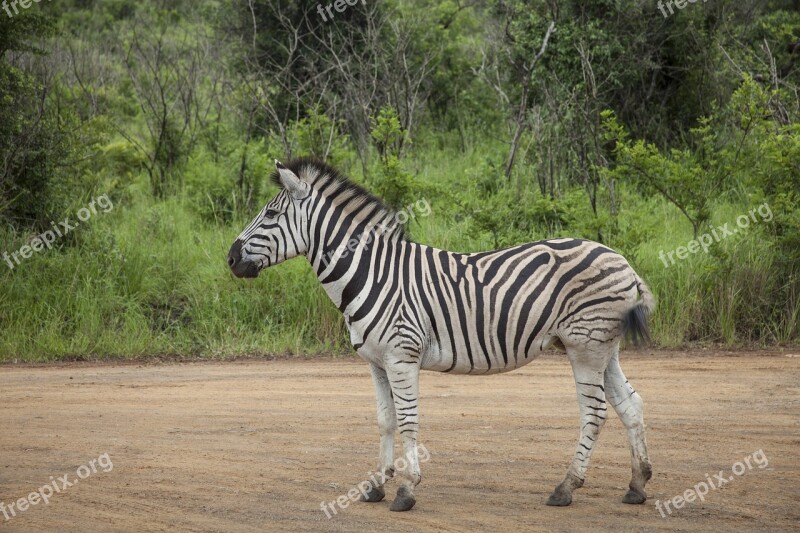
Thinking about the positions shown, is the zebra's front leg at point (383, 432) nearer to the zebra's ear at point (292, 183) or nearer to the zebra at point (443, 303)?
the zebra at point (443, 303)

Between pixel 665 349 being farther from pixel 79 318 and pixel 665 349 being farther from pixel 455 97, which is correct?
pixel 455 97

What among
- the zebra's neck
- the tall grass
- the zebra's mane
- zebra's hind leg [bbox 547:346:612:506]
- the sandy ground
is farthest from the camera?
the tall grass

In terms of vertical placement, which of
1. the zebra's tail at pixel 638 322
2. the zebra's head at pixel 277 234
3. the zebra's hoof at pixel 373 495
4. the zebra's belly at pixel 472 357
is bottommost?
the zebra's hoof at pixel 373 495

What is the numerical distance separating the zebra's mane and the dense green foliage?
5.71 meters

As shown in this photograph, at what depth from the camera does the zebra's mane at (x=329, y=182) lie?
6.77 metres

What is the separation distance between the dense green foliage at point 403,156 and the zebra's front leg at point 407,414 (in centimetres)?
601

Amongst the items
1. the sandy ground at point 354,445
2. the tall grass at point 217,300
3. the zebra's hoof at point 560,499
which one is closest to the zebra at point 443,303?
the zebra's hoof at point 560,499

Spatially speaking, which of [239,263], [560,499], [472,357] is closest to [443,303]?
[472,357]

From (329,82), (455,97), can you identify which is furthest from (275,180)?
(455,97)

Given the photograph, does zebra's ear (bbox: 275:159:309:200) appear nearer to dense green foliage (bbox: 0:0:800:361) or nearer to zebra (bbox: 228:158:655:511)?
zebra (bbox: 228:158:655:511)

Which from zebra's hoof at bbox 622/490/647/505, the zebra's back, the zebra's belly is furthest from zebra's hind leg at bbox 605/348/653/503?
the zebra's belly

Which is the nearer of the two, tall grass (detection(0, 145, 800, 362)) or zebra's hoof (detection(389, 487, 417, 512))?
zebra's hoof (detection(389, 487, 417, 512))

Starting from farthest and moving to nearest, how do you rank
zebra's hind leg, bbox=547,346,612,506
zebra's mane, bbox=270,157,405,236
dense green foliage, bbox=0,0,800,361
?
1. dense green foliage, bbox=0,0,800,361
2. zebra's mane, bbox=270,157,405,236
3. zebra's hind leg, bbox=547,346,612,506

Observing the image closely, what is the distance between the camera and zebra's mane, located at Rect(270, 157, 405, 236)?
6.77m
